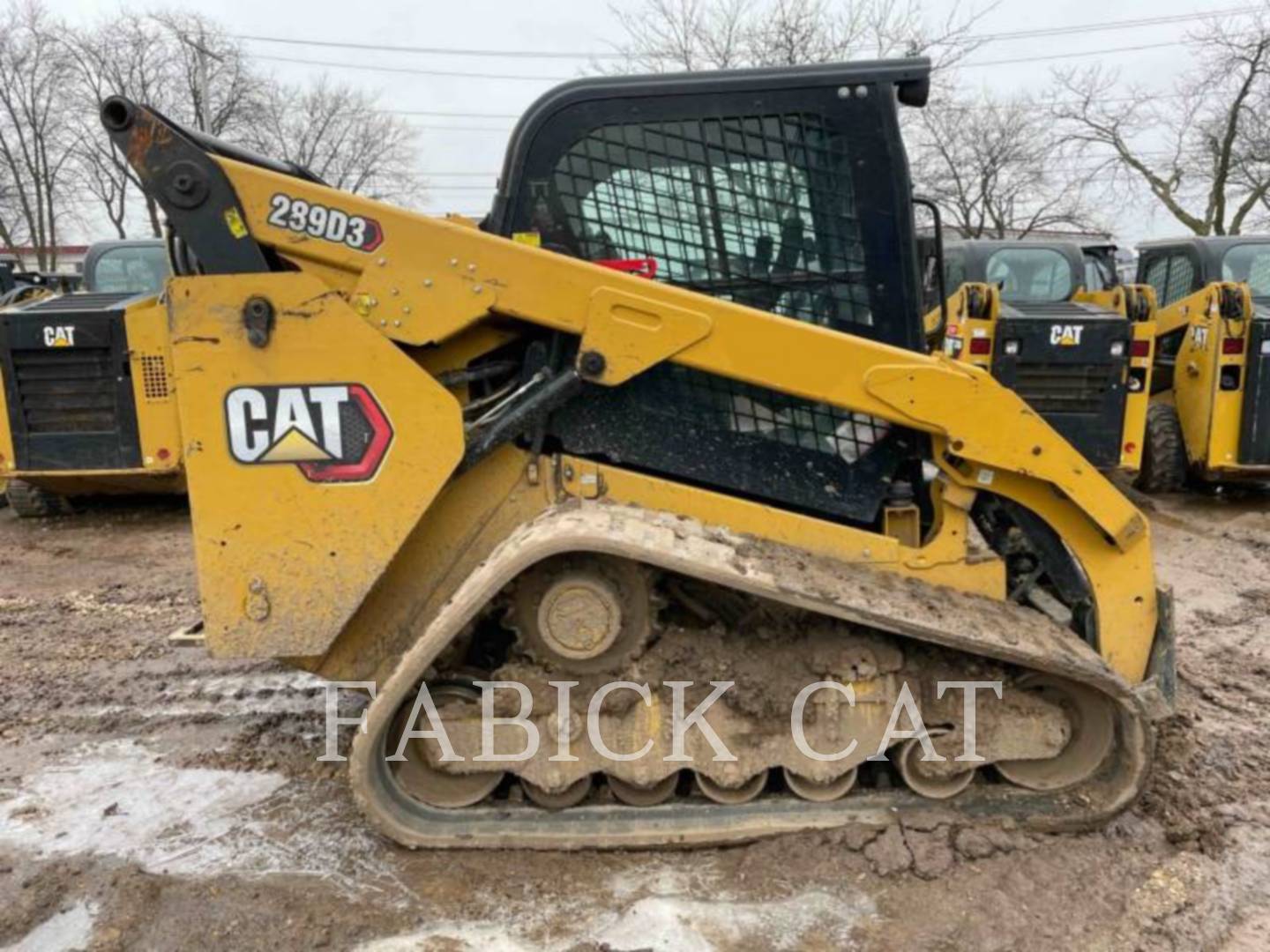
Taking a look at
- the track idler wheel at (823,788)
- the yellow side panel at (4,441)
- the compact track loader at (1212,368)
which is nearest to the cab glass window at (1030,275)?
the compact track loader at (1212,368)

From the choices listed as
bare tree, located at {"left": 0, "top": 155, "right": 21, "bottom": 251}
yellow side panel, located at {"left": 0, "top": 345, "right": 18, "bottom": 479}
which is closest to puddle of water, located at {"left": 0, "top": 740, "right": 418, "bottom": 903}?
yellow side panel, located at {"left": 0, "top": 345, "right": 18, "bottom": 479}

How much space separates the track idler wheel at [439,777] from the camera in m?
2.88

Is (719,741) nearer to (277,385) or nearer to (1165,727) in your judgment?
(277,385)

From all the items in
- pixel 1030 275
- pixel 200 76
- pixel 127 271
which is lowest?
pixel 1030 275

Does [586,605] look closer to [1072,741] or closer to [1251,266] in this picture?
[1072,741]

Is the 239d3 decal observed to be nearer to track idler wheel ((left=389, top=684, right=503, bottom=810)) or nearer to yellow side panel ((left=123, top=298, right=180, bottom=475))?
track idler wheel ((left=389, top=684, right=503, bottom=810))

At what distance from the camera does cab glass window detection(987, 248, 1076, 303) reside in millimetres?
8297

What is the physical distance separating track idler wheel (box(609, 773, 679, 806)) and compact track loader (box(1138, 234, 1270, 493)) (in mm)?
6088

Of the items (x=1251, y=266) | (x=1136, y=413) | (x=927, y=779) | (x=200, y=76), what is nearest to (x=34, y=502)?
(x=927, y=779)

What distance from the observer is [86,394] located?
703 cm

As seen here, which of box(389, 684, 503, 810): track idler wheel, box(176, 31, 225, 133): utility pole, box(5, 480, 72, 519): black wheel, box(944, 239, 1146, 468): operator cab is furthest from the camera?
box(176, 31, 225, 133): utility pole

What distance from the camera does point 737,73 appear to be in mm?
2910

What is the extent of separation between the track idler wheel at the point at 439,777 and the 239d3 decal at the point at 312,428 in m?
0.68

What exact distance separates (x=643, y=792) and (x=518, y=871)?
1.38 feet
